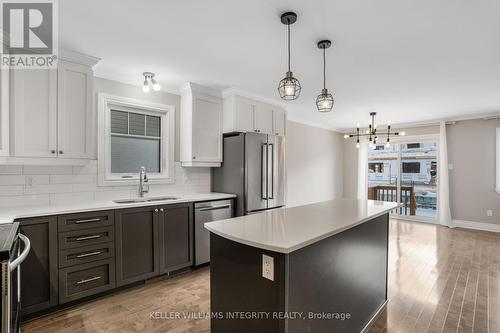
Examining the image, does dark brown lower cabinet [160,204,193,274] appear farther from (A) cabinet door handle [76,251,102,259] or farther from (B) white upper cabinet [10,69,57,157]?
(B) white upper cabinet [10,69,57,157]

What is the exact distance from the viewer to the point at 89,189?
10.1 ft

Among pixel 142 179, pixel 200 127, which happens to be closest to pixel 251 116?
pixel 200 127

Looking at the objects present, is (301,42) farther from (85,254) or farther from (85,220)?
(85,254)

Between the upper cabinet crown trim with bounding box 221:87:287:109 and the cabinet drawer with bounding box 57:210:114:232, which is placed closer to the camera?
the cabinet drawer with bounding box 57:210:114:232

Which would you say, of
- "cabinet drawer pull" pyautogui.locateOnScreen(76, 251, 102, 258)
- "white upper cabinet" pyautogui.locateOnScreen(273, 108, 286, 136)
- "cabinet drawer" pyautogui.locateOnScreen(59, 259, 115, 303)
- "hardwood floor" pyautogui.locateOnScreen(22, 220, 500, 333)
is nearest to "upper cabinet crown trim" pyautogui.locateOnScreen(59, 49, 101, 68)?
"cabinet drawer pull" pyautogui.locateOnScreen(76, 251, 102, 258)

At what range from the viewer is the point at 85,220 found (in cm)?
252

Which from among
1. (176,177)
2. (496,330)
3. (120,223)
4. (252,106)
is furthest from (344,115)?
(120,223)

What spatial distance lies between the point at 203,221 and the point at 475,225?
6.10 metres

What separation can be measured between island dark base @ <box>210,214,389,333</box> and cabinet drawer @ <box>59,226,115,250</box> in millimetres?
1512

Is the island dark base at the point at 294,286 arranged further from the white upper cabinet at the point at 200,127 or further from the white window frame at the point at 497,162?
the white window frame at the point at 497,162

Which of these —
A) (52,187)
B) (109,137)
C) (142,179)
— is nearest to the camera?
(52,187)

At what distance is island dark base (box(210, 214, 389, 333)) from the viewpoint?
4.56ft

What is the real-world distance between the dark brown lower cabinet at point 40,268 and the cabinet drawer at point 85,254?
0.07 meters

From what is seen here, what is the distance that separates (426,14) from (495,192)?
5.41 m
